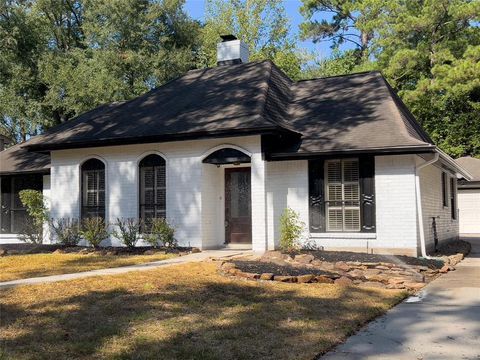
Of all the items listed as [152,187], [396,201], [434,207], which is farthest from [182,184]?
[434,207]

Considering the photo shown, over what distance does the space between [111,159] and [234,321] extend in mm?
10597

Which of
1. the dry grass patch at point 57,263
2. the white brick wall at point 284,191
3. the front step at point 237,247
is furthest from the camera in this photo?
the front step at point 237,247

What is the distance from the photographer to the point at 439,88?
30.2 meters

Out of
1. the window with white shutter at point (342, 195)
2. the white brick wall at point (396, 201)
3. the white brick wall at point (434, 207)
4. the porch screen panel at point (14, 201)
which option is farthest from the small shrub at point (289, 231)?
the porch screen panel at point (14, 201)

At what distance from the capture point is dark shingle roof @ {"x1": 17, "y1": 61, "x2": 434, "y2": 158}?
45.5 feet

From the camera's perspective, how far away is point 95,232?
15523mm

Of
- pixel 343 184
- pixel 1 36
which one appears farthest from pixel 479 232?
pixel 1 36

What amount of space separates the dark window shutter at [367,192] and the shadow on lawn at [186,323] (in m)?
5.57

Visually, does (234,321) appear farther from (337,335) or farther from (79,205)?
(79,205)

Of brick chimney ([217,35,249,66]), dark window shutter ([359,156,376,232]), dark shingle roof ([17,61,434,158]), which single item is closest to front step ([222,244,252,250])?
dark shingle roof ([17,61,434,158])

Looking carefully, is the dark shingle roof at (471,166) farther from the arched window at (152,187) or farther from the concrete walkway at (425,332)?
the concrete walkway at (425,332)

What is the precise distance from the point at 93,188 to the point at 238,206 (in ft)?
14.8

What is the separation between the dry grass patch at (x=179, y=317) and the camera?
17.4 feet

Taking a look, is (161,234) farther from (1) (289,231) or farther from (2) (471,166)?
(2) (471,166)
